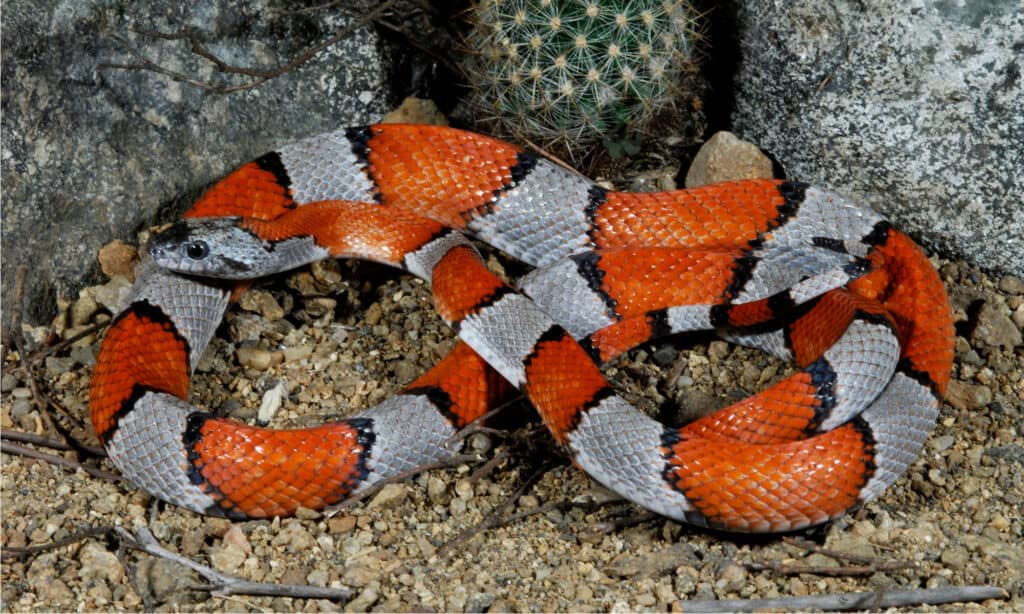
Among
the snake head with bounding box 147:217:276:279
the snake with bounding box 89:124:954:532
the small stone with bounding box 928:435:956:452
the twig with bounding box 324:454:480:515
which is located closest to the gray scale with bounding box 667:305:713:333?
the snake with bounding box 89:124:954:532

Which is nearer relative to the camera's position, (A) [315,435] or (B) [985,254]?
(A) [315,435]

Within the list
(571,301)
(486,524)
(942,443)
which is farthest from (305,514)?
→ (942,443)

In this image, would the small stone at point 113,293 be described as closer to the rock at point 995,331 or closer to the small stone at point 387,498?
the small stone at point 387,498

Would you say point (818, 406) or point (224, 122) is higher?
point (224, 122)

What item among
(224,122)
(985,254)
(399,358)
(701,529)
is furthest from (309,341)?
(985,254)

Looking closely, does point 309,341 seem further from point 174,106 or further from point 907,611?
point 907,611

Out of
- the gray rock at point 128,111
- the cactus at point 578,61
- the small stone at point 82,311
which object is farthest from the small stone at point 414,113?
the small stone at point 82,311
